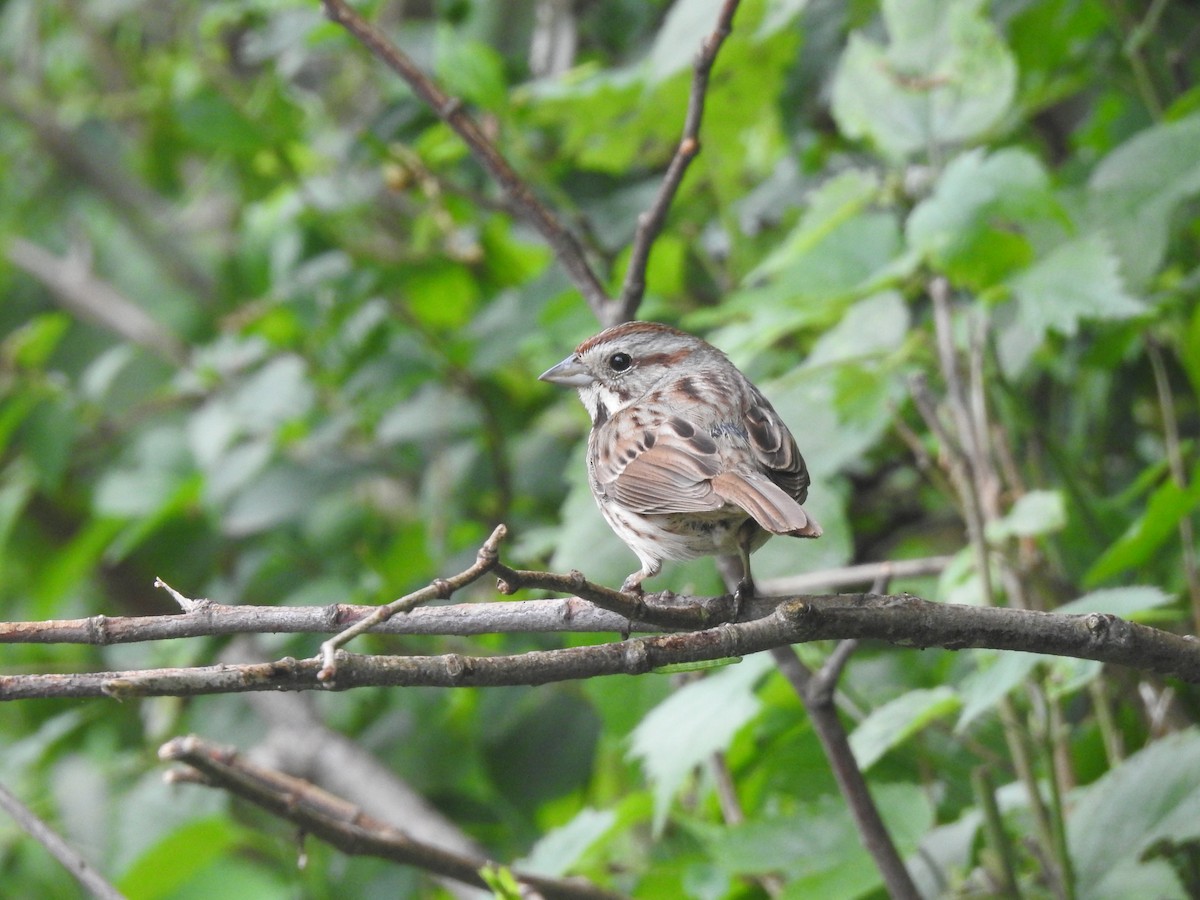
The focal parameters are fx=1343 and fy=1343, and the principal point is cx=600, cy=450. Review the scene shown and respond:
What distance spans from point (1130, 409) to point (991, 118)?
1.12 metres

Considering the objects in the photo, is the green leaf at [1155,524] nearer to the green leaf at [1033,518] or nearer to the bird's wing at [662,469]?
the green leaf at [1033,518]

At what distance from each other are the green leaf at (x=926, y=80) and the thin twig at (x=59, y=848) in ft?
6.08

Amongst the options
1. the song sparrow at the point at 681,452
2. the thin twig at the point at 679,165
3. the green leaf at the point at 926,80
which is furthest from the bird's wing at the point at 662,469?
the green leaf at the point at 926,80

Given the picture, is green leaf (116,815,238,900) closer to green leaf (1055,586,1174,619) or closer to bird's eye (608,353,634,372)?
bird's eye (608,353,634,372)

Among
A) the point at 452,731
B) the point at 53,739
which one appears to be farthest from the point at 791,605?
the point at 53,739

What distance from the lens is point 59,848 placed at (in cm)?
152

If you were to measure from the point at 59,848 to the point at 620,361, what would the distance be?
1.35m

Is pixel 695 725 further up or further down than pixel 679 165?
further down

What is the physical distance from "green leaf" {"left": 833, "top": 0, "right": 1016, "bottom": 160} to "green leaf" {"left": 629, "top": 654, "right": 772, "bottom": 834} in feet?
3.57

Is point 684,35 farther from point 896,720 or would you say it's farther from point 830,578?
point 896,720

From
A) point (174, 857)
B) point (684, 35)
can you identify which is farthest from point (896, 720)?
point (174, 857)

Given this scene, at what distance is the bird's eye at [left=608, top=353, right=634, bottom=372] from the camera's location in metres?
2.50

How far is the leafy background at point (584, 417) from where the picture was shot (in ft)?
7.23

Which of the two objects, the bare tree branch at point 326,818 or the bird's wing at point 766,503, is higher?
the bird's wing at point 766,503
